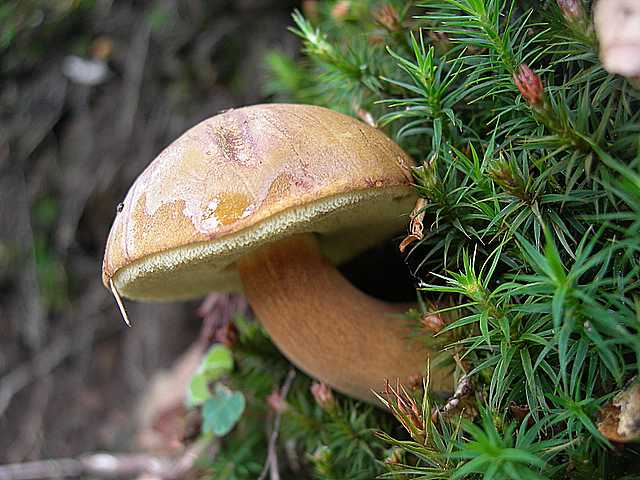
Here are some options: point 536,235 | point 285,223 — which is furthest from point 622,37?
point 285,223

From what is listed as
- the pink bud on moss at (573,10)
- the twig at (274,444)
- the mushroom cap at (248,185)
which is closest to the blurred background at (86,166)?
the twig at (274,444)

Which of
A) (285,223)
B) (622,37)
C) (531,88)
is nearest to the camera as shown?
(622,37)

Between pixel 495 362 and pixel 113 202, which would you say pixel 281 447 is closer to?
pixel 495 362

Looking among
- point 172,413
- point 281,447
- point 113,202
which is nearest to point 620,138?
point 281,447

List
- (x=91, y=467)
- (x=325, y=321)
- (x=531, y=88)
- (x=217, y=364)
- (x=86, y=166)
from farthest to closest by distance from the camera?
(x=86, y=166), (x=91, y=467), (x=217, y=364), (x=325, y=321), (x=531, y=88)

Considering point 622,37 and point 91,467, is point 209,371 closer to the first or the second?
point 91,467

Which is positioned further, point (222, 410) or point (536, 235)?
point (222, 410)

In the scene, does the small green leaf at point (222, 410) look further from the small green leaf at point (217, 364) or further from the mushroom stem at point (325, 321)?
the mushroom stem at point (325, 321)

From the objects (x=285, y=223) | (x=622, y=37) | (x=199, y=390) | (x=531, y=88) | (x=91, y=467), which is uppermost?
(x=622, y=37)

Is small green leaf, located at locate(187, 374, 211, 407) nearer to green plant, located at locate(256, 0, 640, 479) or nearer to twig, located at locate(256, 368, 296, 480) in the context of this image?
twig, located at locate(256, 368, 296, 480)
